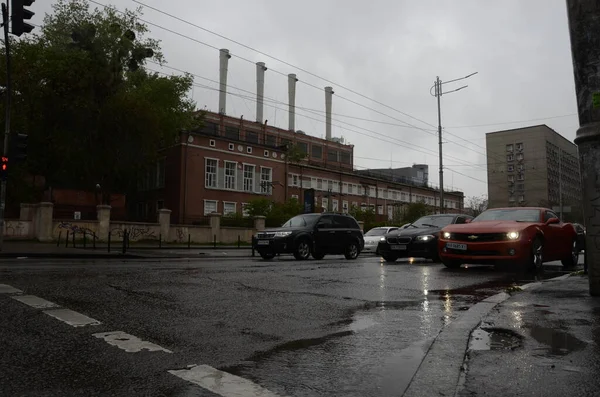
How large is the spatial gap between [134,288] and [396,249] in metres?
9.29

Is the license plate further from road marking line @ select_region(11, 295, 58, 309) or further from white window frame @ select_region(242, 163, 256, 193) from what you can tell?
white window frame @ select_region(242, 163, 256, 193)

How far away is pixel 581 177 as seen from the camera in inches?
251

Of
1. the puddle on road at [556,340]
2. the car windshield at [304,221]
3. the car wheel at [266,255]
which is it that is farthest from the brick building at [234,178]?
the puddle on road at [556,340]

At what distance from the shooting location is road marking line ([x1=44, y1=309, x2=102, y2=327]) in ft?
15.3

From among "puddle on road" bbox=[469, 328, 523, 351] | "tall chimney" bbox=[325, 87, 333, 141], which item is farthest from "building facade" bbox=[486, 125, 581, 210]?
"puddle on road" bbox=[469, 328, 523, 351]

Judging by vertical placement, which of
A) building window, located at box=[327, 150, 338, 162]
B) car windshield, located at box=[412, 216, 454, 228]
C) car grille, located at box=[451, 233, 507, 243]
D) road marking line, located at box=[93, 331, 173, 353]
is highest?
building window, located at box=[327, 150, 338, 162]

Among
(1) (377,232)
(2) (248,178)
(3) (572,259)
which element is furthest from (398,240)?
(2) (248,178)

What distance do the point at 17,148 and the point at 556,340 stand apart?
18.5m

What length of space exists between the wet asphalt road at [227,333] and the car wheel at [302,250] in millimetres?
8292

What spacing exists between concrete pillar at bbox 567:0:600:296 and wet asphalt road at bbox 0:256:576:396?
1.63m

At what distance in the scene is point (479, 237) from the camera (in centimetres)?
1115

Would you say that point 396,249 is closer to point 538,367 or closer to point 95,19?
point 538,367

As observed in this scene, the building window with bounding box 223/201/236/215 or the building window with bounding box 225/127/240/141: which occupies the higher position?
the building window with bounding box 225/127/240/141

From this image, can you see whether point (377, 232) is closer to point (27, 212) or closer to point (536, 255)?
point (536, 255)
